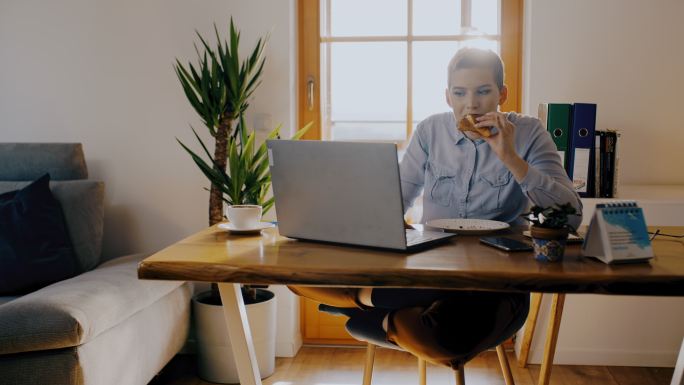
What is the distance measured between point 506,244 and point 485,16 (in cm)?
181

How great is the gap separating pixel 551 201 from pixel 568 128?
0.99 m

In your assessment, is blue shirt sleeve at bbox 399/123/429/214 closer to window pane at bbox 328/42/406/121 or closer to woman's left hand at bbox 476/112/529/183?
woman's left hand at bbox 476/112/529/183

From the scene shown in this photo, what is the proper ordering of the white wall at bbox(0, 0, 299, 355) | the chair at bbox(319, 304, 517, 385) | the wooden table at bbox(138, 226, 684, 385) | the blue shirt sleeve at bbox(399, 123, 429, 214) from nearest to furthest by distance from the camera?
the wooden table at bbox(138, 226, 684, 385), the chair at bbox(319, 304, 517, 385), the blue shirt sleeve at bbox(399, 123, 429, 214), the white wall at bbox(0, 0, 299, 355)

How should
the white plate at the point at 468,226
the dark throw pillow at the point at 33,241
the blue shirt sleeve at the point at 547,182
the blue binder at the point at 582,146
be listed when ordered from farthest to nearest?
the blue binder at the point at 582,146, the dark throw pillow at the point at 33,241, the blue shirt sleeve at the point at 547,182, the white plate at the point at 468,226

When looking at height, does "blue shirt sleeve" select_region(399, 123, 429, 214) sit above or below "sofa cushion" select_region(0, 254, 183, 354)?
above

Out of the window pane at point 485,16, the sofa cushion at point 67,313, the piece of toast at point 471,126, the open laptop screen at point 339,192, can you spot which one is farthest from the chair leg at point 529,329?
the sofa cushion at point 67,313

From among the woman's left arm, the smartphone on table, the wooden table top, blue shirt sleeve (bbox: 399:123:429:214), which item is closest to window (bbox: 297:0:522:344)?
blue shirt sleeve (bbox: 399:123:429:214)

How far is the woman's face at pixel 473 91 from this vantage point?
1.86 meters

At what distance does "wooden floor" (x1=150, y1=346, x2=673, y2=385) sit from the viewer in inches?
105

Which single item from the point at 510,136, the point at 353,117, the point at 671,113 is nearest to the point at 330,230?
the point at 510,136

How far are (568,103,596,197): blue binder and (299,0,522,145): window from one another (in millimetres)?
416

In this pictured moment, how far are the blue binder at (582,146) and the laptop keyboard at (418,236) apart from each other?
1268mm

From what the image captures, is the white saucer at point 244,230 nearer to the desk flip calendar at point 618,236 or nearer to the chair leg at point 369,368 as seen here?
the chair leg at point 369,368

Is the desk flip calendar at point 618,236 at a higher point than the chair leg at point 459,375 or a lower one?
higher
